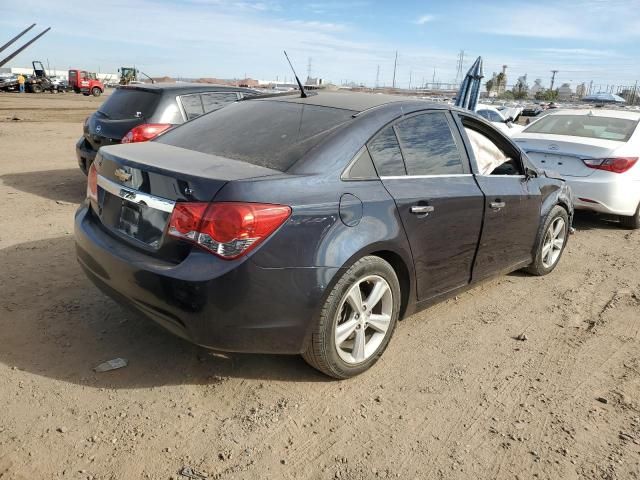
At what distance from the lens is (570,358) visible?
3.49 metres

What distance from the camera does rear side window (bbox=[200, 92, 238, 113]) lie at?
7199mm

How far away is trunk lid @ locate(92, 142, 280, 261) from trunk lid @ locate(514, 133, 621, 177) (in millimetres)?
4850

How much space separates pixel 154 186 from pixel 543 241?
3.58 meters

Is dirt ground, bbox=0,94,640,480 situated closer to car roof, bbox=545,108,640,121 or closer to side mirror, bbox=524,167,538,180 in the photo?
side mirror, bbox=524,167,538,180

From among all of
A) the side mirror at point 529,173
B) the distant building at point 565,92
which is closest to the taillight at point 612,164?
the side mirror at point 529,173

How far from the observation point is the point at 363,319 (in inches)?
120

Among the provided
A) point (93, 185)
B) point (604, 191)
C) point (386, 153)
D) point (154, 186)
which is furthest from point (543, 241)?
point (93, 185)

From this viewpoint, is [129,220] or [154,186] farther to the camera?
[129,220]

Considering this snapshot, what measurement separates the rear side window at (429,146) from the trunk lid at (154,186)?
40.2 inches

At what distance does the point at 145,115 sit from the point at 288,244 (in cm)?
479

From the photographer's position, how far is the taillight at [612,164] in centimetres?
642

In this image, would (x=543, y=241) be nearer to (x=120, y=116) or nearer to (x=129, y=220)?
(x=129, y=220)

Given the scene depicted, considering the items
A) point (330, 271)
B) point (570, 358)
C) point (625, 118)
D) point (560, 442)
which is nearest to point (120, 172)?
point (330, 271)

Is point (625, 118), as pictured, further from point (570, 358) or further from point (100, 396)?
point (100, 396)
